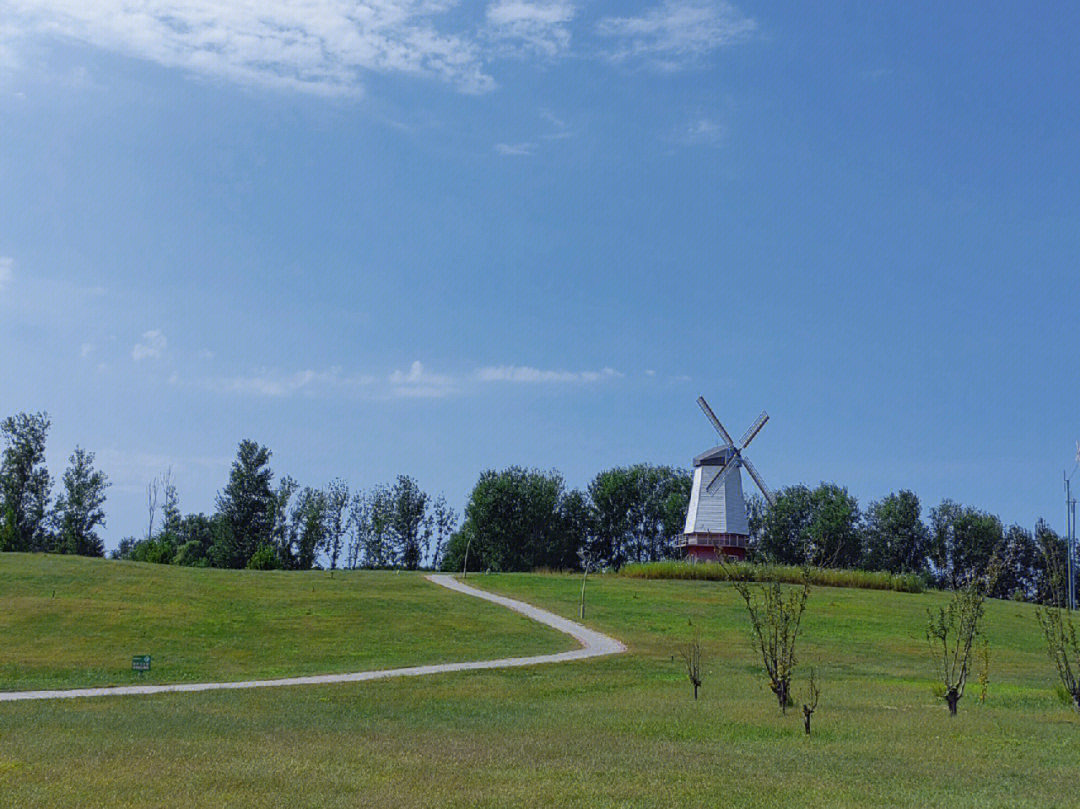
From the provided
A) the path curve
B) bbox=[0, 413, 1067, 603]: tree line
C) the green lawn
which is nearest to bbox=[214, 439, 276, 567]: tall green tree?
bbox=[0, 413, 1067, 603]: tree line

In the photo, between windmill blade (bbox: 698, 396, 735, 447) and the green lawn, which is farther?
windmill blade (bbox: 698, 396, 735, 447)

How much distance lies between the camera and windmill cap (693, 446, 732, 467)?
76.7 meters

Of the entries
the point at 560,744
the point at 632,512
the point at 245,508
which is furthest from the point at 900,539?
the point at 560,744

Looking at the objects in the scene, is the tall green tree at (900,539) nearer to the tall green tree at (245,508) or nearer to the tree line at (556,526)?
the tree line at (556,526)

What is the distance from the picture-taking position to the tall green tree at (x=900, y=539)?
10544cm

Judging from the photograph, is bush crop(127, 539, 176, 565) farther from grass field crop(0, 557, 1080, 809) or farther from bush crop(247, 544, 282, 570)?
grass field crop(0, 557, 1080, 809)

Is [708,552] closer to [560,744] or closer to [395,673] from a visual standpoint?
[395,673]

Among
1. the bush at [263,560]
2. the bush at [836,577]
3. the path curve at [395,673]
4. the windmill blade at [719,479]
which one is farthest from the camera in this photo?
the windmill blade at [719,479]

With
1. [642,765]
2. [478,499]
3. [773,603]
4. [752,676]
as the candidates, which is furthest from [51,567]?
[478,499]

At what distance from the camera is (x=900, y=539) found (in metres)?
105

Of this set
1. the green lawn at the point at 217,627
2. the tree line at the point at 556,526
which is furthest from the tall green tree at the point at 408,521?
the green lawn at the point at 217,627

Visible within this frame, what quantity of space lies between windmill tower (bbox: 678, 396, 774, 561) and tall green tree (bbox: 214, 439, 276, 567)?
3987cm

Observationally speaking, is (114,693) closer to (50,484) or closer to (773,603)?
(773,603)

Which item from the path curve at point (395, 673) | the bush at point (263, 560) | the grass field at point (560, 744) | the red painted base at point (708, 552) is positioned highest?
the red painted base at point (708, 552)
